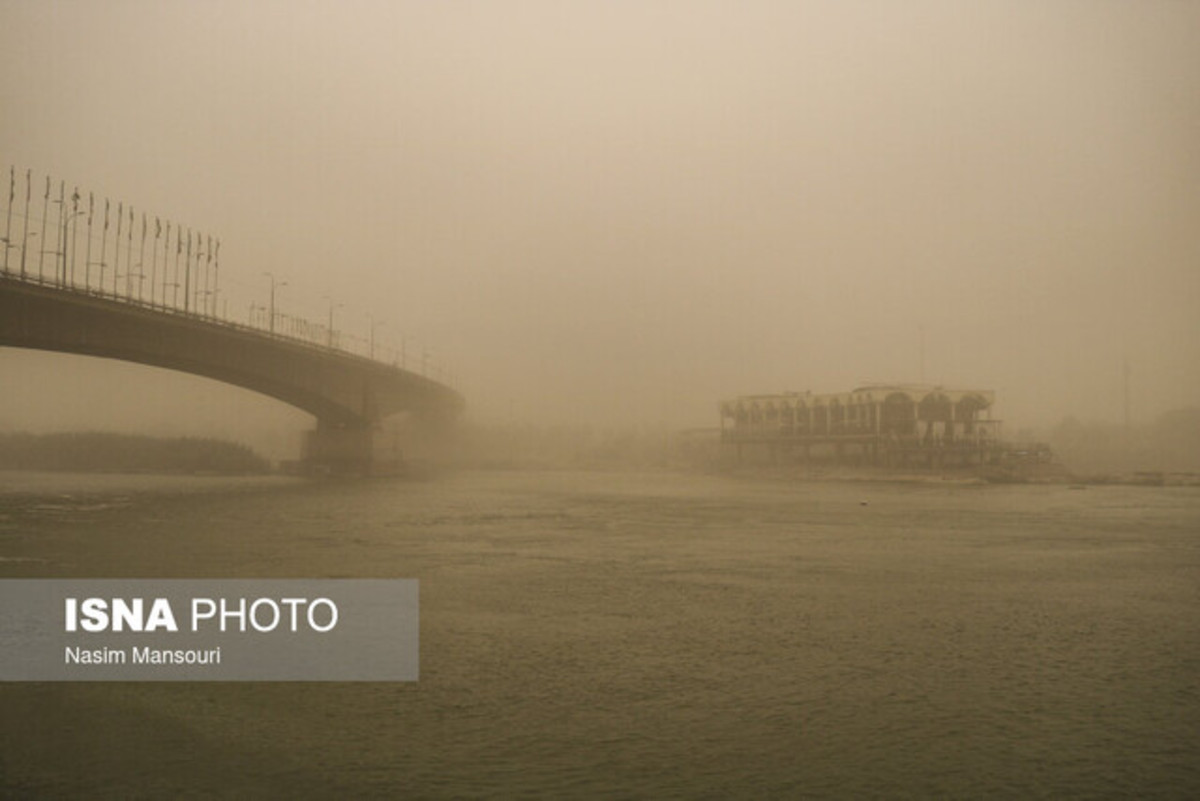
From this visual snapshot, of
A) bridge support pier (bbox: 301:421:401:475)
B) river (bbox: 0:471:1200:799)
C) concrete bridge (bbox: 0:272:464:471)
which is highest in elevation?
concrete bridge (bbox: 0:272:464:471)

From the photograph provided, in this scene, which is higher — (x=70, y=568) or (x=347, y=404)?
(x=347, y=404)

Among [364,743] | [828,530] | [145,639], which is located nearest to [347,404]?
[828,530]

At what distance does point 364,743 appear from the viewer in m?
13.8

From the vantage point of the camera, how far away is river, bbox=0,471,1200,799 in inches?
508

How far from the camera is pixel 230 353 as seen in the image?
74812 millimetres

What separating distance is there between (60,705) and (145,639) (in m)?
4.71

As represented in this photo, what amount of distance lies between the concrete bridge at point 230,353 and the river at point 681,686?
19716 mm

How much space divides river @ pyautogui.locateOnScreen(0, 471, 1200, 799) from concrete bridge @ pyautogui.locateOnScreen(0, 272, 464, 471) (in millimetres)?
19716

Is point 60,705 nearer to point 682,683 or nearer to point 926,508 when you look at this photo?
point 682,683

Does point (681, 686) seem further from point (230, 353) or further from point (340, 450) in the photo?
point (340, 450)

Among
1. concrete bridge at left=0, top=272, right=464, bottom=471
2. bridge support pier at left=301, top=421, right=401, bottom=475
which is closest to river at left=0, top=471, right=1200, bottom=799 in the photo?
concrete bridge at left=0, top=272, right=464, bottom=471

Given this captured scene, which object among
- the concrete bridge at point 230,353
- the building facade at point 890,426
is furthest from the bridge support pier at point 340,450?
the building facade at point 890,426

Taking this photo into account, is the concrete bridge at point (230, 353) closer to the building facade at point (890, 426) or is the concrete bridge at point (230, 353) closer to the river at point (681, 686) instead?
the river at point (681, 686)

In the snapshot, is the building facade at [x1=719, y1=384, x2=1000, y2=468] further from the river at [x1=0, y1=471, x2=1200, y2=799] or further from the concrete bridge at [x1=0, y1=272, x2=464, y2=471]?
the river at [x1=0, y1=471, x2=1200, y2=799]
